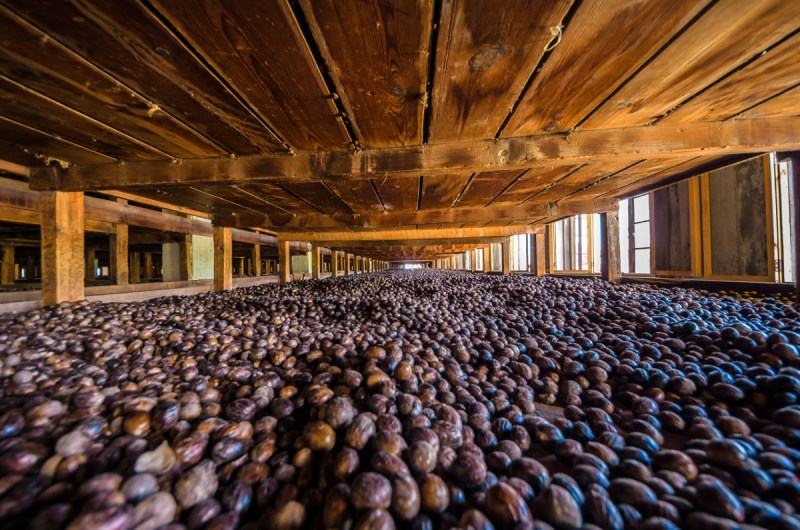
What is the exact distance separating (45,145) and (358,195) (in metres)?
3.02

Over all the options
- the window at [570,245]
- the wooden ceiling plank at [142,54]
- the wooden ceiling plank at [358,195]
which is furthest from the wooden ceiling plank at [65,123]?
the window at [570,245]

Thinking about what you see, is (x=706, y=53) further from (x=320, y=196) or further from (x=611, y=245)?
(x=611, y=245)

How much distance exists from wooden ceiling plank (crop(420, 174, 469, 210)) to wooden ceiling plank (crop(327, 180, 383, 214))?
74 cm

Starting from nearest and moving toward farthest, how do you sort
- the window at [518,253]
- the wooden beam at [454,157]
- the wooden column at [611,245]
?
1. the wooden beam at [454,157]
2. the wooden column at [611,245]
3. the window at [518,253]

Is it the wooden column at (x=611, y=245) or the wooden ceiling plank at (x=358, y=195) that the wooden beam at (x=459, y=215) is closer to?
the wooden column at (x=611, y=245)

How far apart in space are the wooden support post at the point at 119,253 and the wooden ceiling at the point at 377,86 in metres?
2.71

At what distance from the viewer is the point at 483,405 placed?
4.66 feet

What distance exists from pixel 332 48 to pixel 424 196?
122 inches

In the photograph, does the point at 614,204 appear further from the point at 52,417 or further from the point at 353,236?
the point at 52,417

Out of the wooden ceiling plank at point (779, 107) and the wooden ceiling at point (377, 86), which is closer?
the wooden ceiling at point (377, 86)

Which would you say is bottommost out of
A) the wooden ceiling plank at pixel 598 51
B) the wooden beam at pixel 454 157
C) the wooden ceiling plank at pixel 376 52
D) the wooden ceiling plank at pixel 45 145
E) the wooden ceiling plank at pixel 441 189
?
the wooden beam at pixel 454 157

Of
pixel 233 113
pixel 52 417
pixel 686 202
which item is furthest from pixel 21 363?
pixel 686 202

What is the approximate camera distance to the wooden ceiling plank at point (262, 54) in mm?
1170

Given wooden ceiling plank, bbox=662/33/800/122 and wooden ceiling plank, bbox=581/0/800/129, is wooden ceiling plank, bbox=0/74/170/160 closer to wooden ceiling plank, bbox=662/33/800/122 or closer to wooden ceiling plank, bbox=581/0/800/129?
wooden ceiling plank, bbox=581/0/800/129
